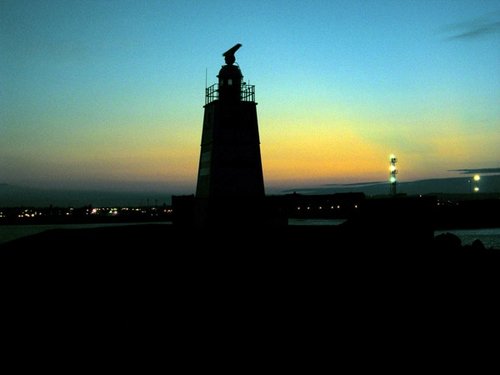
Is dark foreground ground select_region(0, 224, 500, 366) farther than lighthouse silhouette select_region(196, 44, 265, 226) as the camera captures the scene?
No

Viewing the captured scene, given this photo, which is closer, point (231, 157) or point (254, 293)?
point (254, 293)

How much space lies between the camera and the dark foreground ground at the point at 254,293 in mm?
10312

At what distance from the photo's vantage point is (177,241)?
2402 centimetres

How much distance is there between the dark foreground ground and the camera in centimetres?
1031

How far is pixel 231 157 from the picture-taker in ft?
75.3

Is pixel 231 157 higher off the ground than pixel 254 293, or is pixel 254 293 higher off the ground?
pixel 231 157

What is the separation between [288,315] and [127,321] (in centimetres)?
426

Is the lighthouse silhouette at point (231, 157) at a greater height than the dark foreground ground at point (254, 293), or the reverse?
the lighthouse silhouette at point (231, 157)

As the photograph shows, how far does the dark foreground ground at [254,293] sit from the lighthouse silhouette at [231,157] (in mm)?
2223

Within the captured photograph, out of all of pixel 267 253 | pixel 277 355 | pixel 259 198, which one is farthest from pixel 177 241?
pixel 277 355

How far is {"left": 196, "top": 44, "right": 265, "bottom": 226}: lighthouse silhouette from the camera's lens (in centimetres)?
2281

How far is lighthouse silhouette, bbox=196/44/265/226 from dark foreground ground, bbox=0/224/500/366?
2.22m

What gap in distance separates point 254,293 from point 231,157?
35.7 ft

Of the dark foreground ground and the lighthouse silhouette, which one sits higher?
the lighthouse silhouette
